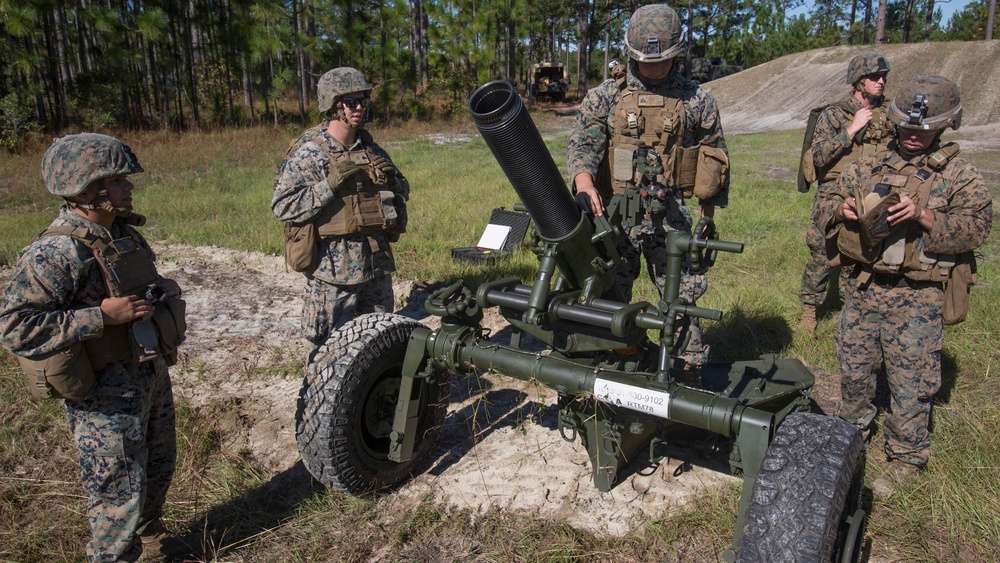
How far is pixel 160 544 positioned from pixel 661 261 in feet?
10.3

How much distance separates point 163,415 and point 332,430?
748 mm

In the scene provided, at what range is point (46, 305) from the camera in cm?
270

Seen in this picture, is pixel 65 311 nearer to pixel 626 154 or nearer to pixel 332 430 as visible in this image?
pixel 332 430

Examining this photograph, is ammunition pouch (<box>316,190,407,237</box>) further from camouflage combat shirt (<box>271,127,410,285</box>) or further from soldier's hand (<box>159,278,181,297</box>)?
soldier's hand (<box>159,278,181,297</box>)

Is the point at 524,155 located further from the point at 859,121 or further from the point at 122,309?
the point at 859,121

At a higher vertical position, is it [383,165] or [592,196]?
[383,165]

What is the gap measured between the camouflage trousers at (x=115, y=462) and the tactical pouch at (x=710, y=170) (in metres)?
3.12

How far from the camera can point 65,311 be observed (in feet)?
8.89

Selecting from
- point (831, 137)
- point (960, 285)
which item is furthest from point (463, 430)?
point (831, 137)

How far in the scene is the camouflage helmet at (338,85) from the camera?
14.0 feet

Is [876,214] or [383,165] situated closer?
[876,214]

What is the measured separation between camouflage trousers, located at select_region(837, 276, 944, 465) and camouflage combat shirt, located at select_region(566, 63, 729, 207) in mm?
1139

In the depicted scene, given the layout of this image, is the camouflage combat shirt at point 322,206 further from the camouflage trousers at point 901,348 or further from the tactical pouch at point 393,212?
the camouflage trousers at point 901,348

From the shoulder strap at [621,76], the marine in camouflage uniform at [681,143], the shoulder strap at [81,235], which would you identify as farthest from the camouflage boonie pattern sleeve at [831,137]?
the shoulder strap at [81,235]
